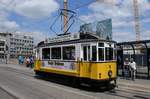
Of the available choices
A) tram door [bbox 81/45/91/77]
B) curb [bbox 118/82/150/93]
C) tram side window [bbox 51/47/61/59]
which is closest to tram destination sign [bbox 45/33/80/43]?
tram side window [bbox 51/47/61/59]

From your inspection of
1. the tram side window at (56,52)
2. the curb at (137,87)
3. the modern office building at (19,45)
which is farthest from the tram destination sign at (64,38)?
the modern office building at (19,45)

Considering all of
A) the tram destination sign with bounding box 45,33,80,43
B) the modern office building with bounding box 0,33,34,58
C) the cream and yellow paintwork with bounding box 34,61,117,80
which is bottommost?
the cream and yellow paintwork with bounding box 34,61,117,80

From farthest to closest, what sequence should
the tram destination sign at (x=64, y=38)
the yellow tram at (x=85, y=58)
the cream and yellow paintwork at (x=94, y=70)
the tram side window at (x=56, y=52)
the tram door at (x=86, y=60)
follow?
the tram side window at (x=56, y=52)
the tram destination sign at (x=64, y=38)
the tram door at (x=86, y=60)
the yellow tram at (x=85, y=58)
the cream and yellow paintwork at (x=94, y=70)

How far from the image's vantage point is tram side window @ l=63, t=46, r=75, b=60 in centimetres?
1948

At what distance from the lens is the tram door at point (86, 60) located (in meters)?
17.6

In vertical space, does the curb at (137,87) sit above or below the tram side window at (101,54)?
below

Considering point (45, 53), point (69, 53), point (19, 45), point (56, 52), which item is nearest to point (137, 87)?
point (69, 53)

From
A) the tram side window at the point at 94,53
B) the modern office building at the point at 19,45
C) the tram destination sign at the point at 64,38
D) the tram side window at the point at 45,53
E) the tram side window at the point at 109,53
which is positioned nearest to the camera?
the tram side window at the point at 94,53

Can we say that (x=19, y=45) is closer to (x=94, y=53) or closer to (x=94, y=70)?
(x=94, y=53)

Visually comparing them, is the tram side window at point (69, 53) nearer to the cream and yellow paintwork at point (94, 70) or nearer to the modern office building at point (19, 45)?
the cream and yellow paintwork at point (94, 70)

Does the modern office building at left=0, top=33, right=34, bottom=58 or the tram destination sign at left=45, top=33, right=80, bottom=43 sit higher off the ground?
the modern office building at left=0, top=33, right=34, bottom=58

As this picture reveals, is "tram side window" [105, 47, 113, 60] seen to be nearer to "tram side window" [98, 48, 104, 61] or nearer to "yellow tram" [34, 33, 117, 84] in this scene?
"yellow tram" [34, 33, 117, 84]

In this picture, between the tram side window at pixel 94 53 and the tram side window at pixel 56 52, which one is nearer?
the tram side window at pixel 94 53

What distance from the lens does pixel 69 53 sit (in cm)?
2005
